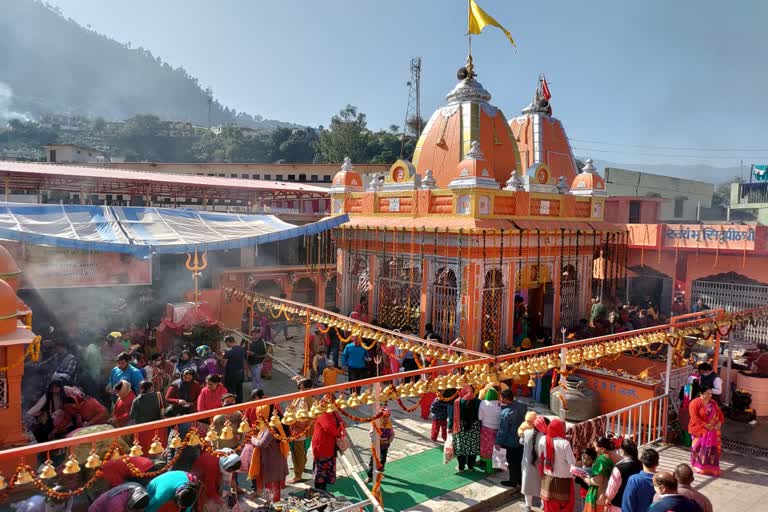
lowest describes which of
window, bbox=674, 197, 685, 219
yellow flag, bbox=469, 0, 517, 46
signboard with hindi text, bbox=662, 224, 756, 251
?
signboard with hindi text, bbox=662, 224, 756, 251

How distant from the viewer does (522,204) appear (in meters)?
14.4

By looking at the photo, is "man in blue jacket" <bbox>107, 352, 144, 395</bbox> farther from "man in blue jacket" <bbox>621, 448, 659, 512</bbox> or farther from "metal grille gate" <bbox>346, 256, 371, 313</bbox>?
"metal grille gate" <bbox>346, 256, 371, 313</bbox>

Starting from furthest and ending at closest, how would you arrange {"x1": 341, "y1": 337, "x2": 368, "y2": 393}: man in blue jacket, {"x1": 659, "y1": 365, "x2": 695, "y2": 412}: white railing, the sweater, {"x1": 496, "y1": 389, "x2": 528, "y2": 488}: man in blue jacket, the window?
1. the window
2. {"x1": 341, "y1": 337, "x2": 368, "y2": 393}: man in blue jacket
3. {"x1": 659, "y1": 365, "x2": 695, "y2": 412}: white railing
4. {"x1": 496, "y1": 389, "x2": 528, "y2": 488}: man in blue jacket
5. the sweater

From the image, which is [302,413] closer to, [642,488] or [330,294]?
[642,488]

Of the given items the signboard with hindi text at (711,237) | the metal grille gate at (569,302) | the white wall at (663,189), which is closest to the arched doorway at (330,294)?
the metal grille gate at (569,302)

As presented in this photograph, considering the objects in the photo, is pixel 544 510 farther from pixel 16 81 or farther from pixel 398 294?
pixel 16 81

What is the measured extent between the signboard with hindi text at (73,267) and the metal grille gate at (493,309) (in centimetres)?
852

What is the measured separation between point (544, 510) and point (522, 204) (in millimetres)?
9083

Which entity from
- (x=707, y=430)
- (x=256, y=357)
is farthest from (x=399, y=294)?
(x=707, y=430)

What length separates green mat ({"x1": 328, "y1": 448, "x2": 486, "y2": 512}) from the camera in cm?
731

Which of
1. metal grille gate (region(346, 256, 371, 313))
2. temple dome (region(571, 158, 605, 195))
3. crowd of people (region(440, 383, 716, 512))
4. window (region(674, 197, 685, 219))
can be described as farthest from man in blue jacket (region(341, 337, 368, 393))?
window (region(674, 197, 685, 219))

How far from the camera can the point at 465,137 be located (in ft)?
52.0

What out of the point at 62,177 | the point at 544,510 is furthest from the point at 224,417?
the point at 62,177

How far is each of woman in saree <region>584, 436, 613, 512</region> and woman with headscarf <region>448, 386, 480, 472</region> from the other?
6.57ft
